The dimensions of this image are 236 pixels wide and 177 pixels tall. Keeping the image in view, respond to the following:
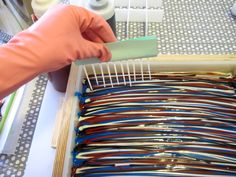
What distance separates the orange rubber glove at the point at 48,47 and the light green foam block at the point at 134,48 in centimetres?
1

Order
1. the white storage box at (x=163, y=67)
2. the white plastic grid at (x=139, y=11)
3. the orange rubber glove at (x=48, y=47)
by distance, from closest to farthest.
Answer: the orange rubber glove at (x=48, y=47), the white storage box at (x=163, y=67), the white plastic grid at (x=139, y=11)

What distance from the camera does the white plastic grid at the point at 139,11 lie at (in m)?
0.68

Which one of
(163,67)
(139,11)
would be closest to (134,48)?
(163,67)

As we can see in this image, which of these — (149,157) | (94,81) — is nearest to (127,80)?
(94,81)

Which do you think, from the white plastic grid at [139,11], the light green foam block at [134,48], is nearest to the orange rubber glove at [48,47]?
the light green foam block at [134,48]

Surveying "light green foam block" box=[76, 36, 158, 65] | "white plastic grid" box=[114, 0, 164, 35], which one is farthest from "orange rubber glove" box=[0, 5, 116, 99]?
"white plastic grid" box=[114, 0, 164, 35]

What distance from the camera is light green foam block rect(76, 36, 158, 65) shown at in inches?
16.6

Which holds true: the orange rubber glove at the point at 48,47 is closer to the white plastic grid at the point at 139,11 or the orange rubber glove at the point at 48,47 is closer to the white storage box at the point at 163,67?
the white storage box at the point at 163,67

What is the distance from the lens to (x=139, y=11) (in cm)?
68

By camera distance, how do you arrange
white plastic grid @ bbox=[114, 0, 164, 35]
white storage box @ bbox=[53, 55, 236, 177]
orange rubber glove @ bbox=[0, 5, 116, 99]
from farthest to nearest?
white plastic grid @ bbox=[114, 0, 164, 35] → white storage box @ bbox=[53, 55, 236, 177] → orange rubber glove @ bbox=[0, 5, 116, 99]

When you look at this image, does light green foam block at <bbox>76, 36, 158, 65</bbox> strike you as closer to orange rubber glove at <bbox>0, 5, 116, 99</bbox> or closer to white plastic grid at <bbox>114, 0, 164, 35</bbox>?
orange rubber glove at <bbox>0, 5, 116, 99</bbox>

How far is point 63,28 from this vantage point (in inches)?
15.2

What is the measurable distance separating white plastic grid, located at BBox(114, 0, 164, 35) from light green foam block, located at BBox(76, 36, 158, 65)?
10.4 inches

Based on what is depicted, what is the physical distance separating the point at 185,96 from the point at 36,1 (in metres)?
0.37
